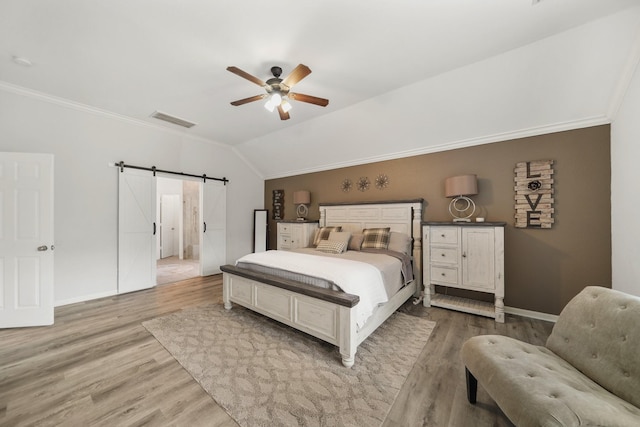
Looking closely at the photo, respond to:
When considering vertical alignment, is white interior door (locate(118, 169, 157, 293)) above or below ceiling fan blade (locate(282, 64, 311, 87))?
below

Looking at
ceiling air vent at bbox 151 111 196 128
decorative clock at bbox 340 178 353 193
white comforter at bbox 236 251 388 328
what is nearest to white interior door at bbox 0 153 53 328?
ceiling air vent at bbox 151 111 196 128

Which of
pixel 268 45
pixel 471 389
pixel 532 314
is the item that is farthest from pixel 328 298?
pixel 532 314

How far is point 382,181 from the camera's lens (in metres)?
4.52

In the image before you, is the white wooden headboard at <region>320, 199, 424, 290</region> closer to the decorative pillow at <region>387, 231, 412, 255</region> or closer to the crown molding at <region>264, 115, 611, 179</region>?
the decorative pillow at <region>387, 231, 412, 255</region>

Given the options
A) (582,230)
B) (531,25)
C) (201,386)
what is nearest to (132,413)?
(201,386)

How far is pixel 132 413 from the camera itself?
1630 millimetres

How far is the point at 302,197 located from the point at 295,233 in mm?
854

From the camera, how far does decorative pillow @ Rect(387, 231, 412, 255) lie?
3766 millimetres

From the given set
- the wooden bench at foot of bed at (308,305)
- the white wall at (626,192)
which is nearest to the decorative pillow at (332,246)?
the wooden bench at foot of bed at (308,305)

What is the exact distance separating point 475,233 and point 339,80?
2.65 metres

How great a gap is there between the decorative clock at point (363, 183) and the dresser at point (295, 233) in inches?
50.4

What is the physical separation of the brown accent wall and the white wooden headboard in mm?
278

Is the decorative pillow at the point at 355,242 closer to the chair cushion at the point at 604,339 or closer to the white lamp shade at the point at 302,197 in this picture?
the white lamp shade at the point at 302,197

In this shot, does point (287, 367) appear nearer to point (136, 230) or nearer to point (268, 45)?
point (268, 45)
